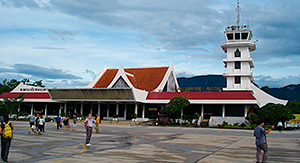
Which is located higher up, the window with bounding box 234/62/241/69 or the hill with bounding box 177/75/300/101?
the hill with bounding box 177/75/300/101

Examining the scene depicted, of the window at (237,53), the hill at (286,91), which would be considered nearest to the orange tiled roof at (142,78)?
the window at (237,53)

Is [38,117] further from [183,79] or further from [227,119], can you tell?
[183,79]

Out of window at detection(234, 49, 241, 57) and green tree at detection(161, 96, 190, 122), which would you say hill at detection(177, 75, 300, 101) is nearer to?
window at detection(234, 49, 241, 57)

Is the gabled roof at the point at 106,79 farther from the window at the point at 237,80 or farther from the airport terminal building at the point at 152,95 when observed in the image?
the window at the point at 237,80

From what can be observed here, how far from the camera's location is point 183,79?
183m

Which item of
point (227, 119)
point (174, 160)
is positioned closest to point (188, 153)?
point (174, 160)

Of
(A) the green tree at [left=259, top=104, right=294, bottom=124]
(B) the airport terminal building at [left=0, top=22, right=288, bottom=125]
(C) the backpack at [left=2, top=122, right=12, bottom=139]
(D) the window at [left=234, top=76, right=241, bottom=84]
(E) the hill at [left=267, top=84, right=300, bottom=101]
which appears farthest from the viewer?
(E) the hill at [left=267, top=84, right=300, bottom=101]

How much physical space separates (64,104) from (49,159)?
138 feet

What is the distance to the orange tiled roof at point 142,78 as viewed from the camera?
1957 inches

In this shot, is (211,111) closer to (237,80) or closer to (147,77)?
(237,80)

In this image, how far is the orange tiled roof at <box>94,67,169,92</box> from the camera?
49700 mm

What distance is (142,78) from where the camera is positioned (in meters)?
52.8

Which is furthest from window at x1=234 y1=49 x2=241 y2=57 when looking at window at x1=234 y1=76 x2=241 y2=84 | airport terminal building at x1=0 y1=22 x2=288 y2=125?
window at x1=234 y1=76 x2=241 y2=84

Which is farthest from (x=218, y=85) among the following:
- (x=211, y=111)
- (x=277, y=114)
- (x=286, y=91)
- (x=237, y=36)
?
(x=277, y=114)
